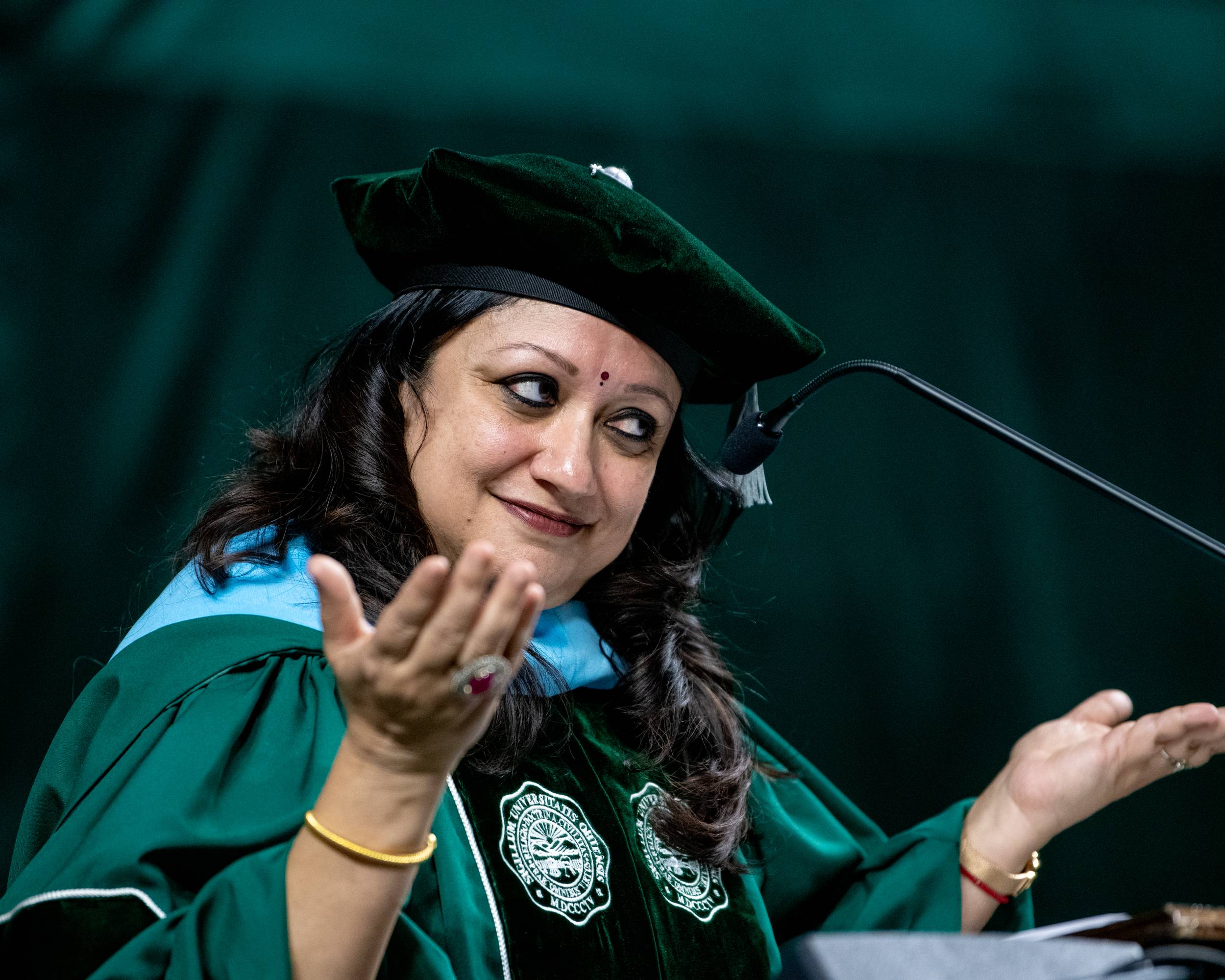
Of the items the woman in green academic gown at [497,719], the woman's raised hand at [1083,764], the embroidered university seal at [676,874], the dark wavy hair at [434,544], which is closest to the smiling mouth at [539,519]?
the woman in green academic gown at [497,719]

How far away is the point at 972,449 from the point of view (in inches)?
95.5

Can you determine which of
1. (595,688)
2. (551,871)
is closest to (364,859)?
(551,871)

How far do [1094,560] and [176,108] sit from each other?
1.96m

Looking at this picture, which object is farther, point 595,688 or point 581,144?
point 581,144

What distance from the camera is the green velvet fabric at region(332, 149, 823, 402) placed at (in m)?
1.44

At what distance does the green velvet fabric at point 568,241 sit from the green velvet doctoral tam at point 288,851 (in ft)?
1.75

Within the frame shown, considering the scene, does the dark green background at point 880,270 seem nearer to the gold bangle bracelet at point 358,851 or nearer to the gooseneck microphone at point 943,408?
the gooseneck microphone at point 943,408

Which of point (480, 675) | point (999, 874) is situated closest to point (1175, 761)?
point (999, 874)

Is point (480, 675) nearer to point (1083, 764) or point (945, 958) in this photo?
point (945, 958)

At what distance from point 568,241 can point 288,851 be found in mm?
790

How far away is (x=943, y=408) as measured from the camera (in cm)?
145

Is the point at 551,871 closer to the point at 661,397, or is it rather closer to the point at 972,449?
the point at 661,397

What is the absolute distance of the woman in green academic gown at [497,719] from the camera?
3.13 ft

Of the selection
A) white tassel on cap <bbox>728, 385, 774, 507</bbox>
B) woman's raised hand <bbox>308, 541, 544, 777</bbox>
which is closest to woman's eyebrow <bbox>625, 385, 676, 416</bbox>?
white tassel on cap <bbox>728, 385, 774, 507</bbox>
